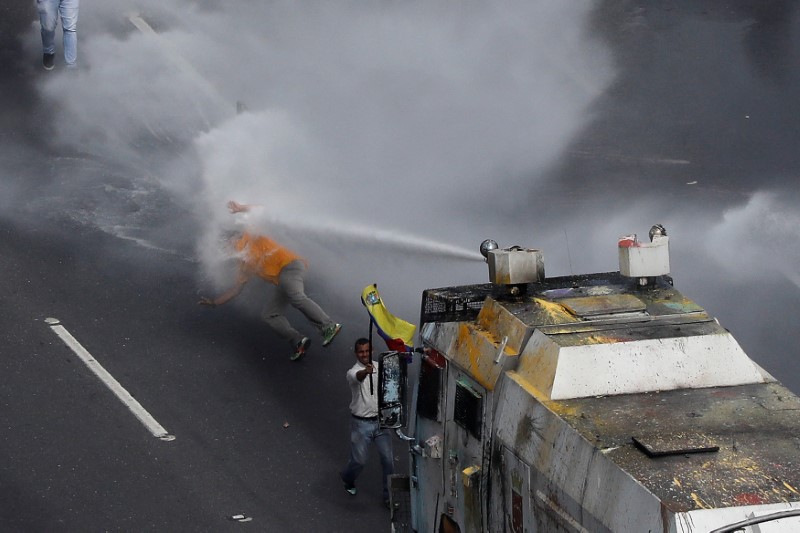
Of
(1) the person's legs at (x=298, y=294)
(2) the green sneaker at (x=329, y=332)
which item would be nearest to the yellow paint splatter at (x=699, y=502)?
(2) the green sneaker at (x=329, y=332)

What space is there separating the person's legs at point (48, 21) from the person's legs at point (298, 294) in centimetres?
618

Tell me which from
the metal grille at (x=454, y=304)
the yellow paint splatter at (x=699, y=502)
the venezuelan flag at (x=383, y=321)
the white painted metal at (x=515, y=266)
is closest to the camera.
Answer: the yellow paint splatter at (x=699, y=502)

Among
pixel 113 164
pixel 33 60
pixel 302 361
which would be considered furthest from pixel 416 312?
pixel 33 60

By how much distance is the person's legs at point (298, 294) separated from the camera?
11.1 m

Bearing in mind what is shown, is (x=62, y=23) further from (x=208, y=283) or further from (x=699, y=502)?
(x=699, y=502)

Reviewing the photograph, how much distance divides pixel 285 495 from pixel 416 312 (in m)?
3.04

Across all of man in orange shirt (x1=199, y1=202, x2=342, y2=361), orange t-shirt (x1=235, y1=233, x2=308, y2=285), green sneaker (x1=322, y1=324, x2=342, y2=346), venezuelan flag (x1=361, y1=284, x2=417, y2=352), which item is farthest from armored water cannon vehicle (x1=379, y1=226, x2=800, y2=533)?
orange t-shirt (x1=235, y1=233, x2=308, y2=285)

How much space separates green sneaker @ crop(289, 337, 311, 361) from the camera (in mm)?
11094

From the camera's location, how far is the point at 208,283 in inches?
480

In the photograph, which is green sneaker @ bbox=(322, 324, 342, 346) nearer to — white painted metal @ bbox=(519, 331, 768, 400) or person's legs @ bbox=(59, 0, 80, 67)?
white painted metal @ bbox=(519, 331, 768, 400)

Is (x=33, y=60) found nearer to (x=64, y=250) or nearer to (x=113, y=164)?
(x=113, y=164)

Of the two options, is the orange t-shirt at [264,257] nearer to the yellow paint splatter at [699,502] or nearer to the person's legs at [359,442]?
the person's legs at [359,442]

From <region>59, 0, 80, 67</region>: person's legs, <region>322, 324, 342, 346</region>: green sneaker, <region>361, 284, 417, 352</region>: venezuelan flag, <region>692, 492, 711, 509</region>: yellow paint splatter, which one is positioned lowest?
<region>692, 492, 711, 509</region>: yellow paint splatter

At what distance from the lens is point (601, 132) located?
658 inches
